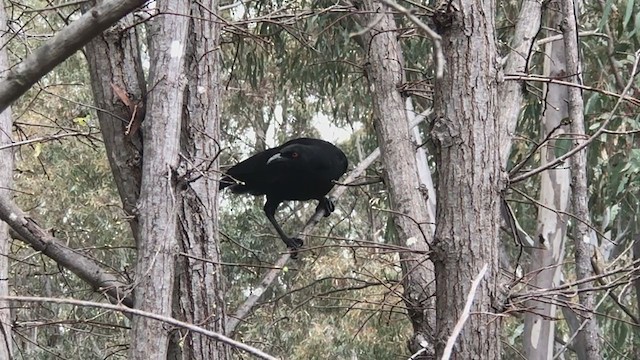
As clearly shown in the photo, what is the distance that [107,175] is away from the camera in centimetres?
1037

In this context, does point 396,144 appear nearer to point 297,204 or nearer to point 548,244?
point 548,244

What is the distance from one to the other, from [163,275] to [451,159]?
0.87 metres

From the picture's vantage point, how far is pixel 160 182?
2.59m

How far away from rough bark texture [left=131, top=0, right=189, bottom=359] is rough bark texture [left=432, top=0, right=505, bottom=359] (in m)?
0.77

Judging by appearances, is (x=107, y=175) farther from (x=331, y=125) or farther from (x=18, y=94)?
(x=18, y=94)

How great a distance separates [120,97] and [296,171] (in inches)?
91.6

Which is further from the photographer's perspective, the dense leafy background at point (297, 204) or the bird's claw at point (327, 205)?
the dense leafy background at point (297, 204)

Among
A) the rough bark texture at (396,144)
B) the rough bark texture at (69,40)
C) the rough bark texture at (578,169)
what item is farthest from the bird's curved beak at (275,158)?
the rough bark texture at (69,40)

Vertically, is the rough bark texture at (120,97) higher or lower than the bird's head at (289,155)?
lower

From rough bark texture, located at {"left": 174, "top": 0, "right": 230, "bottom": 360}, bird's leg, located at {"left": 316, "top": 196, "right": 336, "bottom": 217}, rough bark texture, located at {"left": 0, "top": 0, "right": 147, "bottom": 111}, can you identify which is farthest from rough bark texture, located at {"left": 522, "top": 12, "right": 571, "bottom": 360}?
rough bark texture, located at {"left": 0, "top": 0, "right": 147, "bottom": 111}

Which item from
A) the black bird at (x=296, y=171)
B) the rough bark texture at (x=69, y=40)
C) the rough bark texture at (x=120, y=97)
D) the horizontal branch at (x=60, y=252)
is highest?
the black bird at (x=296, y=171)

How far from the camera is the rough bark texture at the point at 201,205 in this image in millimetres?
2924

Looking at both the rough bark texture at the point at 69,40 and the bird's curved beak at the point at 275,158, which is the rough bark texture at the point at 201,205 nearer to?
the rough bark texture at the point at 69,40

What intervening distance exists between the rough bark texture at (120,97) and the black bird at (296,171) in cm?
211
